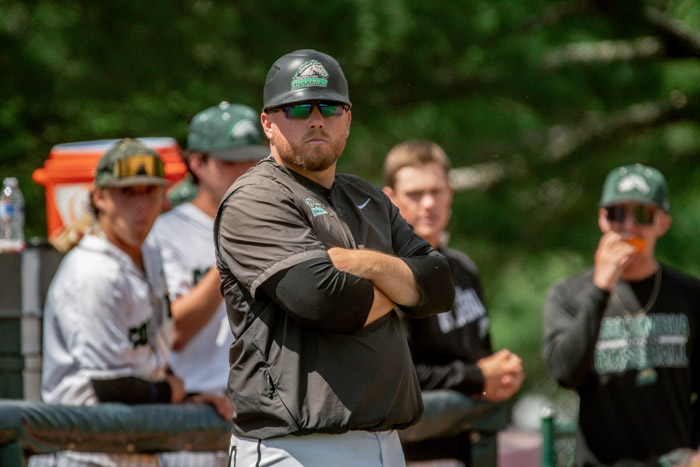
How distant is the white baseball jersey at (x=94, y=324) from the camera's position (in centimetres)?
372

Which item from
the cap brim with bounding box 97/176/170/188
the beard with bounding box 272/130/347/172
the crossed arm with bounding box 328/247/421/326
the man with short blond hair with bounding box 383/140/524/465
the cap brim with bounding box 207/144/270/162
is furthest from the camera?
the cap brim with bounding box 207/144/270/162

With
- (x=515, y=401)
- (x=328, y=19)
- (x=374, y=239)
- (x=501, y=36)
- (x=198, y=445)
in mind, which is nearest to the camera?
(x=374, y=239)

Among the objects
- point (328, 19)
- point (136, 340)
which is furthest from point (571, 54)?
point (136, 340)

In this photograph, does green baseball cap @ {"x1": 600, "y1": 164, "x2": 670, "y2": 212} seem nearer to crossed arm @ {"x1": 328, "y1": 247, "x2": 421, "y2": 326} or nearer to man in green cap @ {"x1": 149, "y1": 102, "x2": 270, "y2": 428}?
man in green cap @ {"x1": 149, "y1": 102, "x2": 270, "y2": 428}

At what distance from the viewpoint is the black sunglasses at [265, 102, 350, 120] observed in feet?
9.73

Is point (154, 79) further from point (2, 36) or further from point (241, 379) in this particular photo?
point (241, 379)

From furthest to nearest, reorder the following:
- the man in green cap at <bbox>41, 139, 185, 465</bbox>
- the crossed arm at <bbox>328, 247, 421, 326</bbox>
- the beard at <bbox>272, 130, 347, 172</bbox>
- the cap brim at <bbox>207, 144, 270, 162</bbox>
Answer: the cap brim at <bbox>207, 144, 270, 162</bbox>
the man in green cap at <bbox>41, 139, 185, 465</bbox>
the beard at <bbox>272, 130, 347, 172</bbox>
the crossed arm at <bbox>328, 247, 421, 326</bbox>

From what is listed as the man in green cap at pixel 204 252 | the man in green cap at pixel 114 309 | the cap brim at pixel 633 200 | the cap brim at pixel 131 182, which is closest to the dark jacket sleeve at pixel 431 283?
the man in green cap at pixel 204 252

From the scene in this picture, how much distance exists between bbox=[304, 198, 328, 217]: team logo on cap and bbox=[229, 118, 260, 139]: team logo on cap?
1.60m

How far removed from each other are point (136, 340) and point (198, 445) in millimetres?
468

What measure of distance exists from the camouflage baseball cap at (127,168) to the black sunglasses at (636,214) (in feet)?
6.60

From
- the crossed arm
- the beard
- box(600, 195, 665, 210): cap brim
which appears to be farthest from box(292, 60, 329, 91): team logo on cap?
box(600, 195, 665, 210): cap brim

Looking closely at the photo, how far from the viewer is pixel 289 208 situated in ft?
9.49

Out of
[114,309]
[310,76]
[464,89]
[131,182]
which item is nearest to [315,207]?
[310,76]
